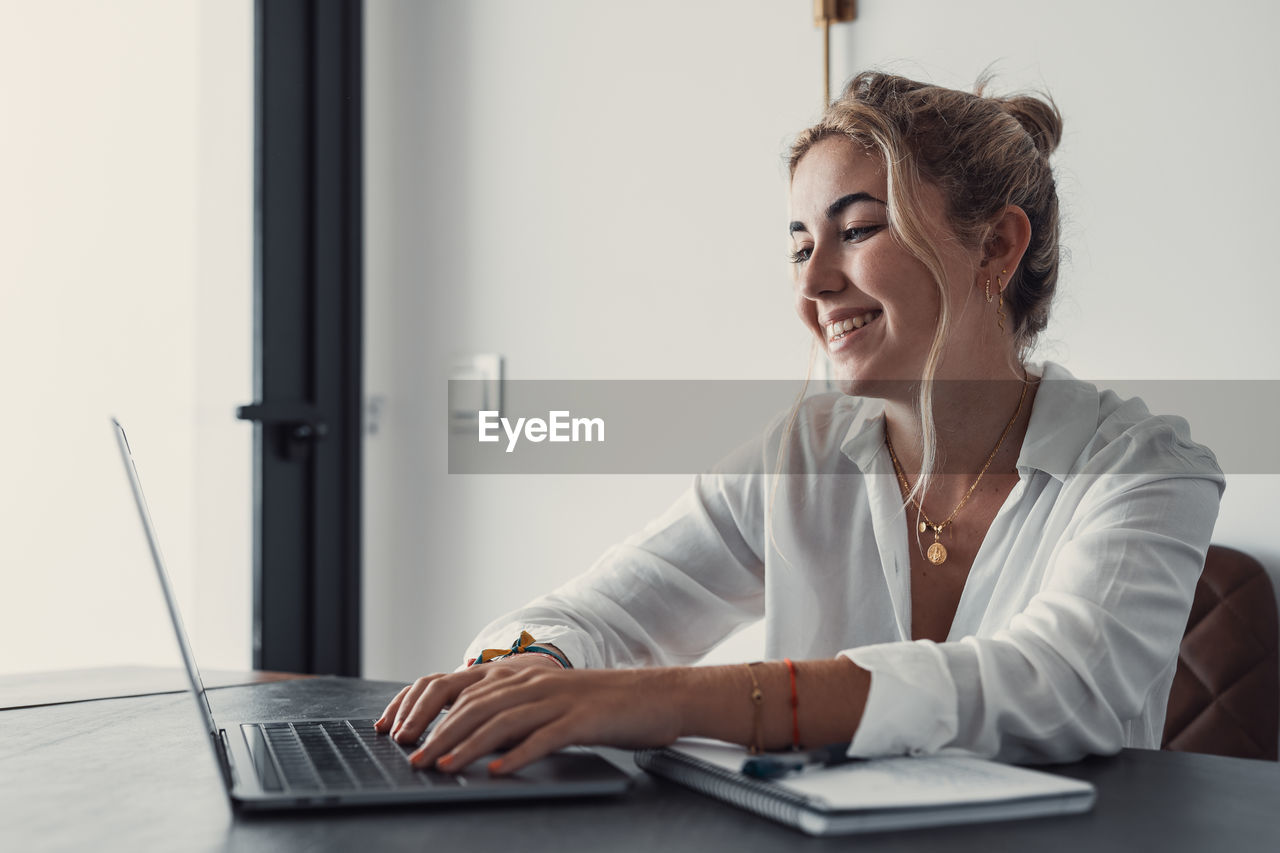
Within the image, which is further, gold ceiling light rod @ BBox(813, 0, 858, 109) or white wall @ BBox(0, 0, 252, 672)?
white wall @ BBox(0, 0, 252, 672)

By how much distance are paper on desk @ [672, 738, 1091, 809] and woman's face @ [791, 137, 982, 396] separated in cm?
66

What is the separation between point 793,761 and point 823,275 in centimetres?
79

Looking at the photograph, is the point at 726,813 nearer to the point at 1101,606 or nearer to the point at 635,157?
the point at 1101,606

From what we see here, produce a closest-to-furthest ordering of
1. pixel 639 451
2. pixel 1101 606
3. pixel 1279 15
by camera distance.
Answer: pixel 1101 606 → pixel 1279 15 → pixel 639 451

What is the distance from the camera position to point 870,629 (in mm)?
1417

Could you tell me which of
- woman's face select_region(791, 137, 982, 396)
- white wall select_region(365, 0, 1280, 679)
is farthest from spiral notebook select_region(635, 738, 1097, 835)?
white wall select_region(365, 0, 1280, 679)

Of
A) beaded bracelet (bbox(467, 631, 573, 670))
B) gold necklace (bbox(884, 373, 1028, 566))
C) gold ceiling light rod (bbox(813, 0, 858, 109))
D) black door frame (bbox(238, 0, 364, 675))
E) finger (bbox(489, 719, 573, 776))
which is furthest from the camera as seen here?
black door frame (bbox(238, 0, 364, 675))

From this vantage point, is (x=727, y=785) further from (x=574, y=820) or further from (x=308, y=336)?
(x=308, y=336)

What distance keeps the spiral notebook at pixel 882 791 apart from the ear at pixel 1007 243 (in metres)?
0.79

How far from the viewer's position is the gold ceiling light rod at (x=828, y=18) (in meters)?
2.07

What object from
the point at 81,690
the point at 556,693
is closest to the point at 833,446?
the point at 556,693

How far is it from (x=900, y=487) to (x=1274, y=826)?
741 millimetres

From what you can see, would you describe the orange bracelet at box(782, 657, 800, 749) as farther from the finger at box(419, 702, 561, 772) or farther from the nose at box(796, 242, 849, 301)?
the nose at box(796, 242, 849, 301)

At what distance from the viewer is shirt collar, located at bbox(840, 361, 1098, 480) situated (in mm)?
1265
